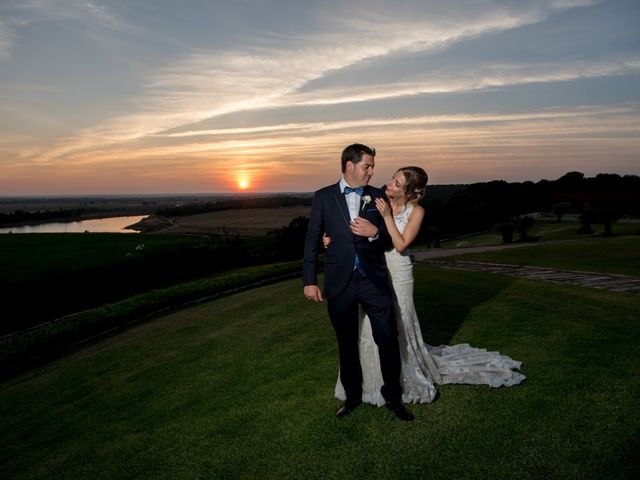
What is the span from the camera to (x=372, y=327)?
210 inches

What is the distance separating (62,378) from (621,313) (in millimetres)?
12543

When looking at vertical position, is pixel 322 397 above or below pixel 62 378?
above

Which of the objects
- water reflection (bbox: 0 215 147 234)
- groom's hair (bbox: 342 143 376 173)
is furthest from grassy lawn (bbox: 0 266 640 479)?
water reflection (bbox: 0 215 147 234)

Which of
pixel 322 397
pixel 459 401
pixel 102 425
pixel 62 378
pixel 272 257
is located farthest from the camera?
pixel 272 257

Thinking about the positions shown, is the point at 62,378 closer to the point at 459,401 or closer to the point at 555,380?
the point at 459,401

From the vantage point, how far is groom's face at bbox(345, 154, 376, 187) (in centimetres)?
501

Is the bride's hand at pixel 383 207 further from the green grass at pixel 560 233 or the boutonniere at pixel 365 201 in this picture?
the green grass at pixel 560 233

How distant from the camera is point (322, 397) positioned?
6141 millimetres

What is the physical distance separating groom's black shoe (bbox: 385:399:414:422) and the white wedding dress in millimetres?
219

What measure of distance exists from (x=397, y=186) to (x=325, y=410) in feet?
9.82

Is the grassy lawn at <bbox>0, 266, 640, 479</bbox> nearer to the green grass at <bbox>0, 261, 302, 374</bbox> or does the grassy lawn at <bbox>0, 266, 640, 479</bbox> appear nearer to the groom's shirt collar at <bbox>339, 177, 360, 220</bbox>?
the groom's shirt collar at <bbox>339, 177, 360, 220</bbox>

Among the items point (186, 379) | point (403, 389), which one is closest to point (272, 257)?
point (186, 379)

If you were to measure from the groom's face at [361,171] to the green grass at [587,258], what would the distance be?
13.4 m

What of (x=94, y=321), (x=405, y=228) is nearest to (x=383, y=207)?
(x=405, y=228)
